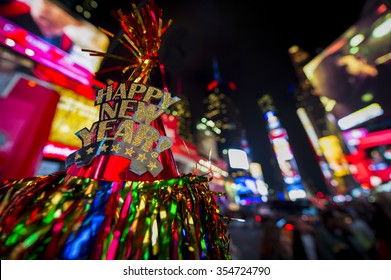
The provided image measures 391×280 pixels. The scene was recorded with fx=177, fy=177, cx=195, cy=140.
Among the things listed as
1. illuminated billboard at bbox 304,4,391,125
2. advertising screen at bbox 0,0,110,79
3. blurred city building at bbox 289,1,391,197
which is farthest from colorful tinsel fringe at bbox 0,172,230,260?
illuminated billboard at bbox 304,4,391,125

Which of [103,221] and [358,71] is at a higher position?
[358,71]

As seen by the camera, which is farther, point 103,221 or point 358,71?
point 358,71

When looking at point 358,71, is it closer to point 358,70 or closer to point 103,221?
point 358,70

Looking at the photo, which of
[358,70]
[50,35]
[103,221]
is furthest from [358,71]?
[50,35]

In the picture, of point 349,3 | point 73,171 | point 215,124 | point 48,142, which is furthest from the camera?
point 349,3

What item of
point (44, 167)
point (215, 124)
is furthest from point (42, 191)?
point (44, 167)

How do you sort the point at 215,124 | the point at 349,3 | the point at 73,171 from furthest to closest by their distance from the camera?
the point at 349,3, the point at 215,124, the point at 73,171

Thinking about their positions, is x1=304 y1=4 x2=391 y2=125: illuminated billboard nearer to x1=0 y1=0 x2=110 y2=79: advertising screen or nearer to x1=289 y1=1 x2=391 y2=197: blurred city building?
x1=289 y1=1 x2=391 y2=197: blurred city building
